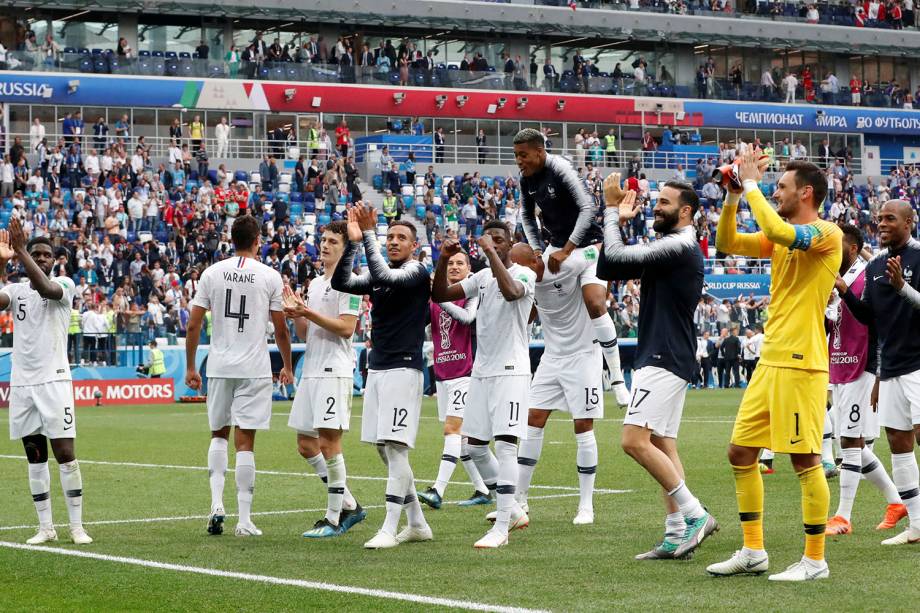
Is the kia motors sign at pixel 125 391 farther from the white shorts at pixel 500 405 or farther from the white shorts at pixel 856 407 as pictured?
the white shorts at pixel 856 407

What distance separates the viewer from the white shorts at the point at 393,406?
1032 cm

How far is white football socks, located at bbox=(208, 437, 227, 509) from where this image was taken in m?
11.1

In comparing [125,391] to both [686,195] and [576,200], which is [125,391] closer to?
[576,200]

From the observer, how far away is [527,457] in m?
11.7

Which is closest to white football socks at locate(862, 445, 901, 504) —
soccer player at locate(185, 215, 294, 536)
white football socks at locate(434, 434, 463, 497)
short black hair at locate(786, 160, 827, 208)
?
short black hair at locate(786, 160, 827, 208)

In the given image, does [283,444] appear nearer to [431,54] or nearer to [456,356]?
[456,356]

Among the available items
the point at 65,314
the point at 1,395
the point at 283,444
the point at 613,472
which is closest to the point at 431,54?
the point at 1,395

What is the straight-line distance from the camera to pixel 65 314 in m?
11.0

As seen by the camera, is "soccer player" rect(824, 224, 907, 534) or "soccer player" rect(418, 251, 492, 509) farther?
"soccer player" rect(418, 251, 492, 509)

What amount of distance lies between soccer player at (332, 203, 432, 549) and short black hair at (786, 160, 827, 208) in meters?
3.20

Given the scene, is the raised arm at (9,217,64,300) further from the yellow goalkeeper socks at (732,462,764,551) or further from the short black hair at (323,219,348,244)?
the yellow goalkeeper socks at (732,462,764,551)

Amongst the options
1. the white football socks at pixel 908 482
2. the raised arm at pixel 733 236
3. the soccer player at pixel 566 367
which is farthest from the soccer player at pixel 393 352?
the white football socks at pixel 908 482

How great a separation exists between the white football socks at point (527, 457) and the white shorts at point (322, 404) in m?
1.53

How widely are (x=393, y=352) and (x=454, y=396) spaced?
370cm
